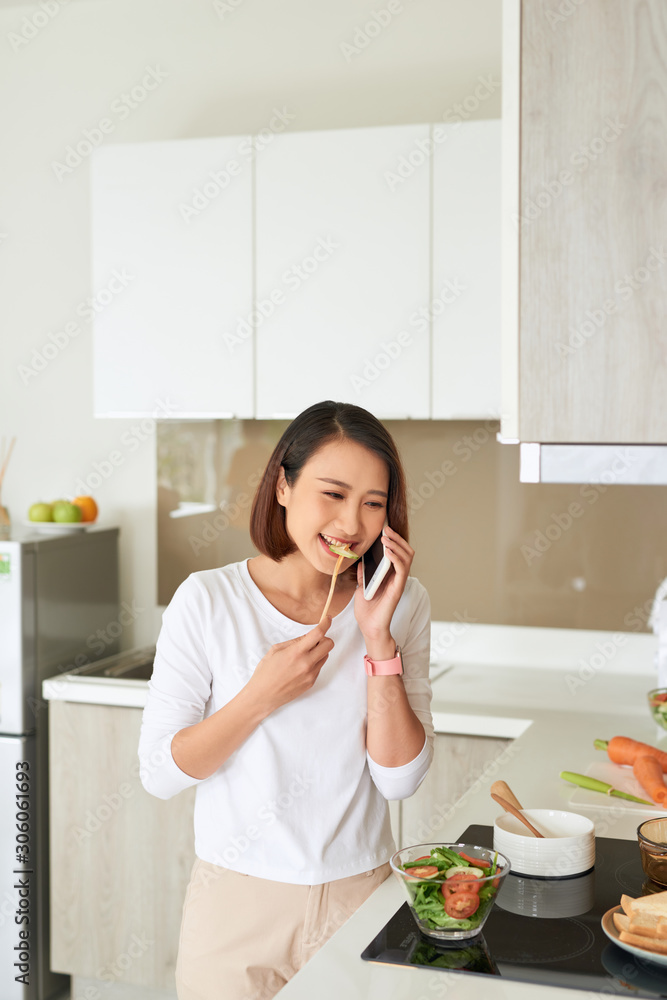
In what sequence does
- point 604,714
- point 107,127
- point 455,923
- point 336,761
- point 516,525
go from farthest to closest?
point 107,127
point 516,525
point 604,714
point 336,761
point 455,923

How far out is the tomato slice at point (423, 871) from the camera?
1102 millimetres

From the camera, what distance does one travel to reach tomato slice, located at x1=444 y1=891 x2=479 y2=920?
1072 mm

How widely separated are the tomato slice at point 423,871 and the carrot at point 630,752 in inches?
32.7

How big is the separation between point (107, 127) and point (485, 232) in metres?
1.40

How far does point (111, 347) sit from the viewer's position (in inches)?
109

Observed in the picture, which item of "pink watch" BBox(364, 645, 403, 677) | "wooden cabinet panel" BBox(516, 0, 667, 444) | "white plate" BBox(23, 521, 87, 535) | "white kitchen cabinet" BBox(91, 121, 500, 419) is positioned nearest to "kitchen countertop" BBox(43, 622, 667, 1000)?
"pink watch" BBox(364, 645, 403, 677)

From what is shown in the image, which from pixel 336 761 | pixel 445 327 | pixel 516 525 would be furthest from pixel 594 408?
pixel 516 525

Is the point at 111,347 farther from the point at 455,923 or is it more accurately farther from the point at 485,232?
the point at 455,923

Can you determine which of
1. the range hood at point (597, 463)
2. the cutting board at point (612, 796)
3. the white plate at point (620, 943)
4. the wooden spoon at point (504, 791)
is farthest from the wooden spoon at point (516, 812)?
the range hood at point (597, 463)

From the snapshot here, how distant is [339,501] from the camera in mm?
1416

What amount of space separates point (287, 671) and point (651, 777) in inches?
30.0

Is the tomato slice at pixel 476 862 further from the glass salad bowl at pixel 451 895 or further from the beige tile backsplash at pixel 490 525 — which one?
the beige tile backsplash at pixel 490 525

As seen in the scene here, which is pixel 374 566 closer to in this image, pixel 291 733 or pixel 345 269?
pixel 291 733

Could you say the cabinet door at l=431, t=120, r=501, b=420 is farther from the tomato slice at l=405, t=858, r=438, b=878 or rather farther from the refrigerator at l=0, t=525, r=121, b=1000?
the tomato slice at l=405, t=858, r=438, b=878
